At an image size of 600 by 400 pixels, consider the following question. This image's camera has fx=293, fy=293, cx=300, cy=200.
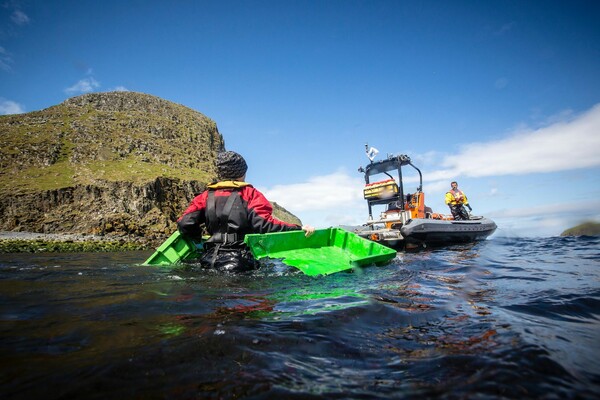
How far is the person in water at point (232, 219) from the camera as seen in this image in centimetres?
442

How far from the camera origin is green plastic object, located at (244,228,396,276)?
4477 mm

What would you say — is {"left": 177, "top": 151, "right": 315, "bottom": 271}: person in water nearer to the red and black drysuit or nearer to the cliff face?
the red and black drysuit

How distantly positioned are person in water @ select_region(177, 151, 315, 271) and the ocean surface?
999 mm

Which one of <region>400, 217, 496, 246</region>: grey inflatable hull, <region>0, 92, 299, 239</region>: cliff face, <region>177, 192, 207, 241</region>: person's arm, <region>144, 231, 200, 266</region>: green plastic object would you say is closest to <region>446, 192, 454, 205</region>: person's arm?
<region>400, 217, 496, 246</region>: grey inflatable hull

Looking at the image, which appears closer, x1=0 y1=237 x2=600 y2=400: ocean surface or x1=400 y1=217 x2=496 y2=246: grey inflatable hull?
x1=0 y1=237 x2=600 y2=400: ocean surface

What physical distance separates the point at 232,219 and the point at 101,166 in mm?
52818

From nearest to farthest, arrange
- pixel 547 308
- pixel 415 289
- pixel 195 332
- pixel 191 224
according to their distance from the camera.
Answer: pixel 195 332, pixel 547 308, pixel 415 289, pixel 191 224

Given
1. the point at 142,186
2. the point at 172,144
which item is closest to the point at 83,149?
the point at 172,144

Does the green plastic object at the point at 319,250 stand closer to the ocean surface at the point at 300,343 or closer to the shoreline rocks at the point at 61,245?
the ocean surface at the point at 300,343

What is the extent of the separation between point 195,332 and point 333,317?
101cm

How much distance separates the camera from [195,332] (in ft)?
6.30

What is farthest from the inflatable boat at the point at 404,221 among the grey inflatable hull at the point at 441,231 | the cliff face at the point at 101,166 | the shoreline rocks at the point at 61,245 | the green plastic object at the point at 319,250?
the cliff face at the point at 101,166

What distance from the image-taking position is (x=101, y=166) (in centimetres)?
4694

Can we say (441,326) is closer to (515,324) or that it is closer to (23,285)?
(515,324)
